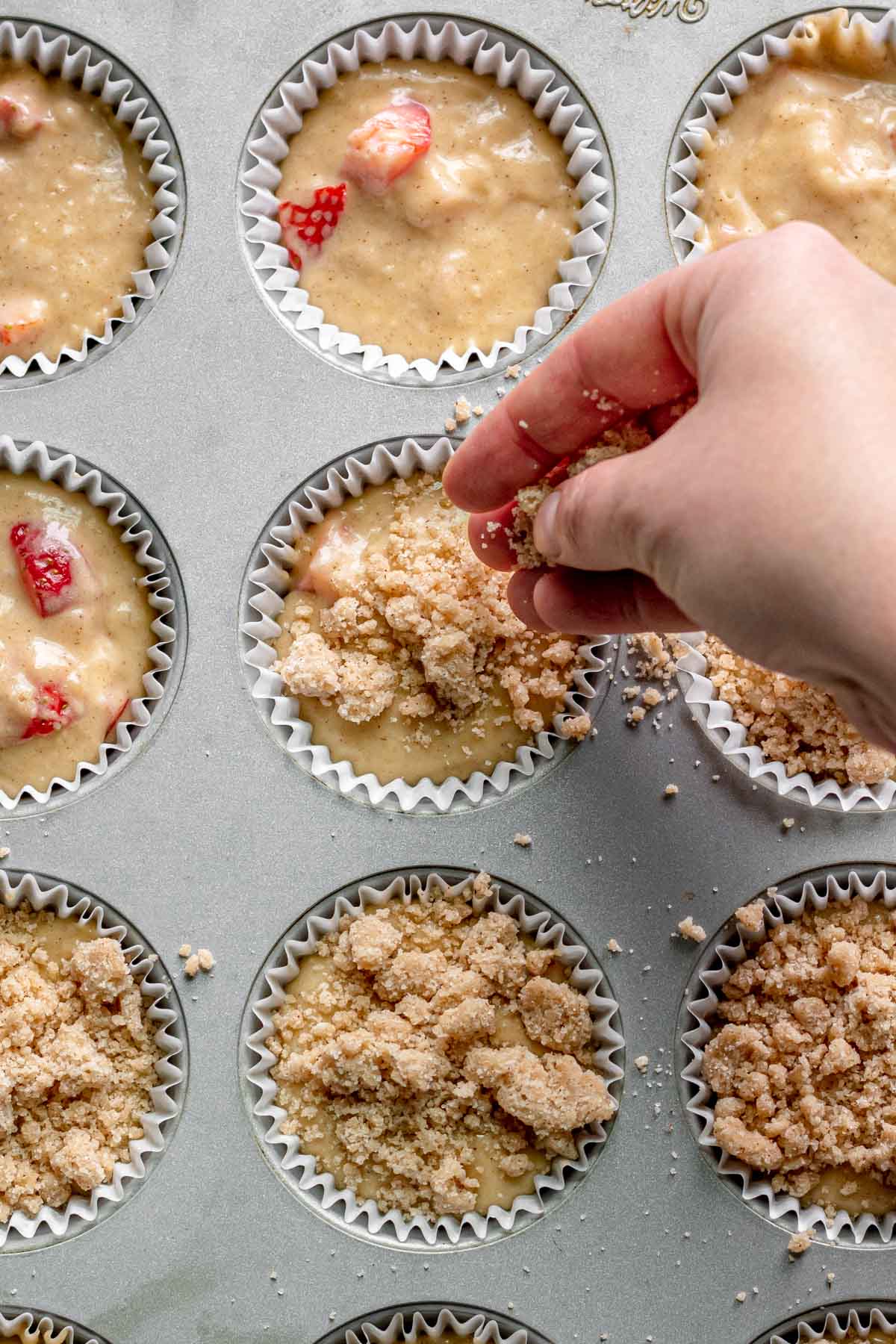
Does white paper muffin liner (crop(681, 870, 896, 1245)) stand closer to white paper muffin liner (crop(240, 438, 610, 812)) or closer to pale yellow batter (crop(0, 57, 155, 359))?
white paper muffin liner (crop(240, 438, 610, 812))

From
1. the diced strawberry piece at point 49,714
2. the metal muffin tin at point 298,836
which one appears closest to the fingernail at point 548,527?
the metal muffin tin at point 298,836

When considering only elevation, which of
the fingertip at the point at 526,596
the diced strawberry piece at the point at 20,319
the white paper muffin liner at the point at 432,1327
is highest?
the diced strawberry piece at the point at 20,319

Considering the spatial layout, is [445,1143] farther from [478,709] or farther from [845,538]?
[845,538]

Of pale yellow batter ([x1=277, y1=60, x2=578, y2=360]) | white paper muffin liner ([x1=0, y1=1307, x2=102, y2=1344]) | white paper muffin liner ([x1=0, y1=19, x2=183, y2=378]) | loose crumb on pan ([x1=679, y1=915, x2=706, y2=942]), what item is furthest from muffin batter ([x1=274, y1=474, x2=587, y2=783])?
white paper muffin liner ([x1=0, y1=1307, x2=102, y2=1344])

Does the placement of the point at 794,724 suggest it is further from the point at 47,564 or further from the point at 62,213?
the point at 62,213

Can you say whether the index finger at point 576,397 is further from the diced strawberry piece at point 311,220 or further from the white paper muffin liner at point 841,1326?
the white paper muffin liner at point 841,1326

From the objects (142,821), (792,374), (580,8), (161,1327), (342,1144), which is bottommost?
(161,1327)

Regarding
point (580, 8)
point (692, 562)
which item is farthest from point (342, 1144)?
point (580, 8)
